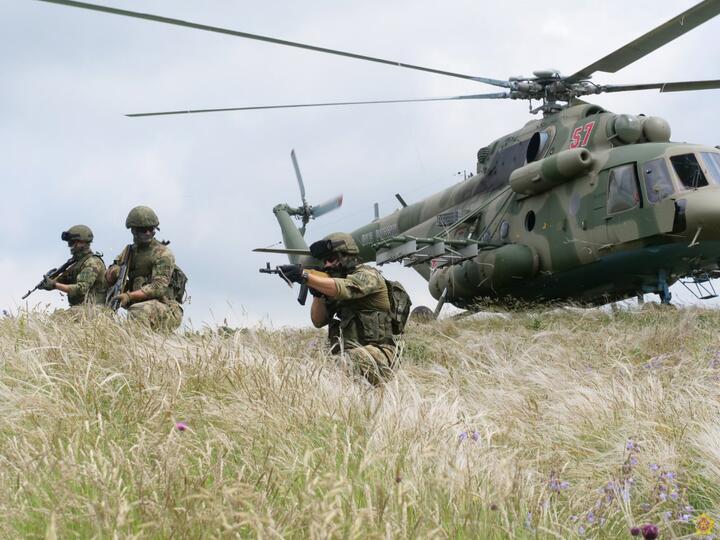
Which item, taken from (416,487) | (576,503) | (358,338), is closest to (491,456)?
(576,503)

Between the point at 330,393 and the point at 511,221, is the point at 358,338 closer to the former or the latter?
the point at 330,393

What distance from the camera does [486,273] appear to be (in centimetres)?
1259

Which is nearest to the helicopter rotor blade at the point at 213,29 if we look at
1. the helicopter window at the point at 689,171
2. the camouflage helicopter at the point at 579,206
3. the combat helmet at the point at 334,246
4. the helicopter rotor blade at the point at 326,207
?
the camouflage helicopter at the point at 579,206

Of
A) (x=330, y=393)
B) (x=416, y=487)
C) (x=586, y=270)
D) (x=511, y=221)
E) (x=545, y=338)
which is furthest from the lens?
(x=511, y=221)

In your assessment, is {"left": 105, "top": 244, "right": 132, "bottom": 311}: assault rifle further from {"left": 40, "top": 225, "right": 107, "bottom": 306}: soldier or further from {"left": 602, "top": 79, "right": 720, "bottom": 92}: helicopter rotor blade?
{"left": 602, "top": 79, "right": 720, "bottom": 92}: helicopter rotor blade

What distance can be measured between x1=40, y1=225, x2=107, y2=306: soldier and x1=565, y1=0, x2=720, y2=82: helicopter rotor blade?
706cm

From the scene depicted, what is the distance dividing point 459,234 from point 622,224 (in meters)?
3.49

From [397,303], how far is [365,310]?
0.38 metres

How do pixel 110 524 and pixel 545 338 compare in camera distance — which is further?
pixel 545 338

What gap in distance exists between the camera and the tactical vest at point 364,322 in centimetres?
660

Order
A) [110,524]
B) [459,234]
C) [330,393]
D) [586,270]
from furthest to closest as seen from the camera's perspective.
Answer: [459,234], [586,270], [330,393], [110,524]

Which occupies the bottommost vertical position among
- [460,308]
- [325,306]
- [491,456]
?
[460,308]

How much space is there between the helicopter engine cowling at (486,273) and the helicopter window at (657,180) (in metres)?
2.18

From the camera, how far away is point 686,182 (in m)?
10.3
